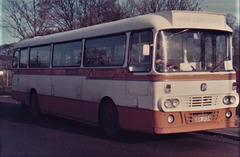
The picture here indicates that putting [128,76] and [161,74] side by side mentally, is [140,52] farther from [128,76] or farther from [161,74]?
[161,74]

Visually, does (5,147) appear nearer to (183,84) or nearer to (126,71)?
(126,71)

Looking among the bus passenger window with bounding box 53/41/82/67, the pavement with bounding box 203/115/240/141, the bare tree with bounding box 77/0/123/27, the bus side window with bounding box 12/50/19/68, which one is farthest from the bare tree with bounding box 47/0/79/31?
Result: the pavement with bounding box 203/115/240/141

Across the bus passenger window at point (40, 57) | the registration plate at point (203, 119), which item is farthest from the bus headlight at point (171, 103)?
the bus passenger window at point (40, 57)

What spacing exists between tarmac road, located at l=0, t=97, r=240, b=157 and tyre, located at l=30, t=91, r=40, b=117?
2847 millimetres

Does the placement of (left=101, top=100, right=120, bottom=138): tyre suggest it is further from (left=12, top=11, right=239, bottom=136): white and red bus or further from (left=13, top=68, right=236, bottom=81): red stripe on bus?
(left=13, top=68, right=236, bottom=81): red stripe on bus

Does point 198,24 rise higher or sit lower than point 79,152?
higher

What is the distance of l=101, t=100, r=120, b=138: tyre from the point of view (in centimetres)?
965

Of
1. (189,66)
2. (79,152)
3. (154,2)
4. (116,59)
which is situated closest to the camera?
(79,152)

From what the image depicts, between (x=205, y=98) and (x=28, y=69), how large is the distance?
28.6 feet

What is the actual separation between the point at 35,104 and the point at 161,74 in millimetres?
7795

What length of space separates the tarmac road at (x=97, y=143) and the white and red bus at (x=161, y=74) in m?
0.43

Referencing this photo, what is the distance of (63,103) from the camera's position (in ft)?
40.6

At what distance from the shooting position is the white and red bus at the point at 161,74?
8289mm

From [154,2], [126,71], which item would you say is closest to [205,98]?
[126,71]
